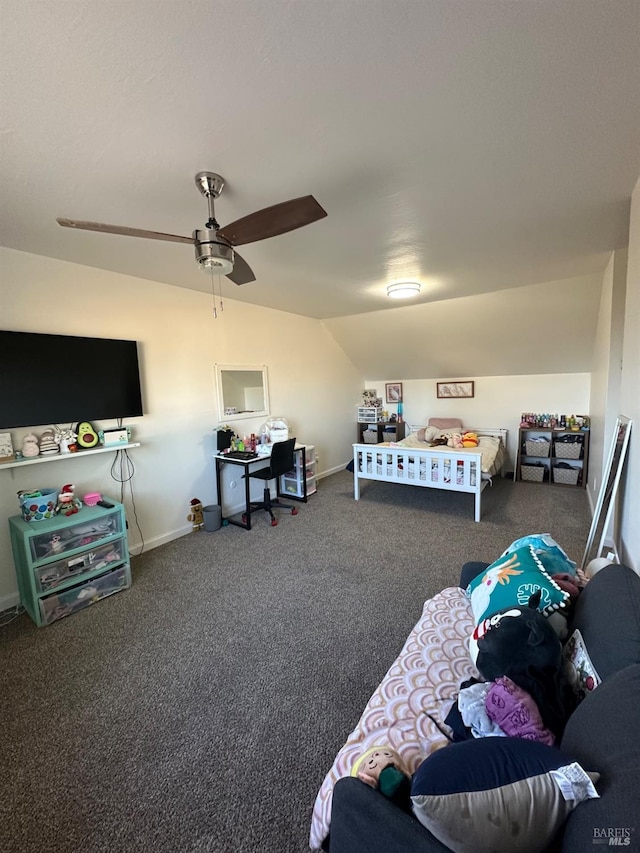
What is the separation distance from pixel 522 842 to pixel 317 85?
2008 millimetres

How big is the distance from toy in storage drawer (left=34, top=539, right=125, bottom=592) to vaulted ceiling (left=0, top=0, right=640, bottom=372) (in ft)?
6.96

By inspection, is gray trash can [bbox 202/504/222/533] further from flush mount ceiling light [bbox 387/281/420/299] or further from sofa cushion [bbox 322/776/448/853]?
sofa cushion [bbox 322/776/448/853]

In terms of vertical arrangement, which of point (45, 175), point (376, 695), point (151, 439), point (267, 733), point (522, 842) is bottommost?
point (267, 733)

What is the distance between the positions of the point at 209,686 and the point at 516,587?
5.12ft

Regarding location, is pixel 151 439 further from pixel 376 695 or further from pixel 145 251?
pixel 376 695

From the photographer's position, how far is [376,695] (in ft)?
4.13

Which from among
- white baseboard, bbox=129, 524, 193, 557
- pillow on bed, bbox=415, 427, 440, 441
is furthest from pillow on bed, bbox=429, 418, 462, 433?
white baseboard, bbox=129, 524, 193, 557

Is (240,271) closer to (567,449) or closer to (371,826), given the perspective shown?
(371,826)

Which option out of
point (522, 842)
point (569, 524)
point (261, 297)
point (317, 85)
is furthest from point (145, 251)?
point (569, 524)

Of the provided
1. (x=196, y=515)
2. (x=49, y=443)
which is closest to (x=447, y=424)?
(x=196, y=515)

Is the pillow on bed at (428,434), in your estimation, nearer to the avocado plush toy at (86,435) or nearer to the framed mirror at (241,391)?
the framed mirror at (241,391)

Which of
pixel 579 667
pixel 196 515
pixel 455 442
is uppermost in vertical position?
pixel 455 442

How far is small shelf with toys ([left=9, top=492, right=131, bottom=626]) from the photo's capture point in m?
2.26

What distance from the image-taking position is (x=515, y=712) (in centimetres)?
95
